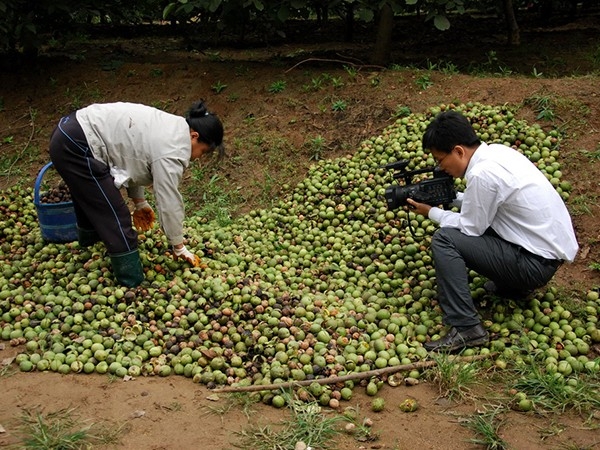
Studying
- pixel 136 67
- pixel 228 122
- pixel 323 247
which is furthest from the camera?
pixel 136 67

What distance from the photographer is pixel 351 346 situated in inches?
147

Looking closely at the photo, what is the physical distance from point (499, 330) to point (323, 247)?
1707mm

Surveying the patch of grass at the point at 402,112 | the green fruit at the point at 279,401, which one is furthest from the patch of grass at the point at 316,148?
the green fruit at the point at 279,401

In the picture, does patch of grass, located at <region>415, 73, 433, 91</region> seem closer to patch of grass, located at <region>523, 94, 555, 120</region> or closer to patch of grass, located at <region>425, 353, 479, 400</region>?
patch of grass, located at <region>523, 94, 555, 120</region>

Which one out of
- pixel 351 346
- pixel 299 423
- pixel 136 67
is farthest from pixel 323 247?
pixel 136 67

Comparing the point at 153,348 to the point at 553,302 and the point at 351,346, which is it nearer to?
the point at 351,346

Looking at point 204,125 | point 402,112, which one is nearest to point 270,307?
point 204,125

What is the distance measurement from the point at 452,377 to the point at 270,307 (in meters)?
1.30

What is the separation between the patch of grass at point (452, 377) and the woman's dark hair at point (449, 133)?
4.19 feet

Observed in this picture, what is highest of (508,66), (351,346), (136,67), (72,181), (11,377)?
(508,66)

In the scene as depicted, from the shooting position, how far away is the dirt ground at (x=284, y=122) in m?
3.12

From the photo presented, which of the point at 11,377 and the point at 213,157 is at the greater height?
the point at 213,157

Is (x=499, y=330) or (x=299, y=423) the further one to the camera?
(x=499, y=330)

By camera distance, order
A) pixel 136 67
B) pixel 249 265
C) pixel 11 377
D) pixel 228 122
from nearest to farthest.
Answer: pixel 11 377, pixel 249 265, pixel 228 122, pixel 136 67
